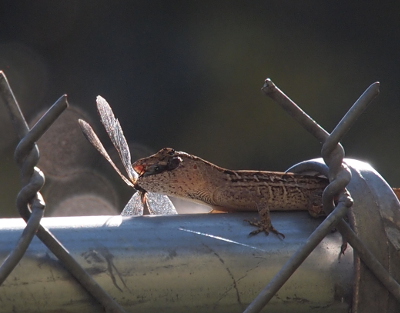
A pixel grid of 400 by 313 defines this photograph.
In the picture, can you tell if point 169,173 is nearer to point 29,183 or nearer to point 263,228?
point 263,228

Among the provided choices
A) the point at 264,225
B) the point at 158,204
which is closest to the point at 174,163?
the point at 158,204

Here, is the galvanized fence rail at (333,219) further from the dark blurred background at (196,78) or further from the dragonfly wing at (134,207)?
the dark blurred background at (196,78)

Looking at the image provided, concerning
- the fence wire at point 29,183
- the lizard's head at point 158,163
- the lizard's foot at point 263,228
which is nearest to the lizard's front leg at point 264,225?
the lizard's foot at point 263,228

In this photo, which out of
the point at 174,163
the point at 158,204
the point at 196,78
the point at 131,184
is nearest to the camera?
the point at 131,184

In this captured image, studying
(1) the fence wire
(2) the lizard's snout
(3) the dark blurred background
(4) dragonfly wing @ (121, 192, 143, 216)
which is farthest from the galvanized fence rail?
(3) the dark blurred background

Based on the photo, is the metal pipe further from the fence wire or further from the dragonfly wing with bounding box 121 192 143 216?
the dragonfly wing with bounding box 121 192 143 216

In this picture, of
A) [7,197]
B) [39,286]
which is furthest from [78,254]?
[7,197]

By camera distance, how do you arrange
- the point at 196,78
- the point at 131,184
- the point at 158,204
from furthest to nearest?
the point at 196,78 → the point at 158,204 → the point at 131,184
